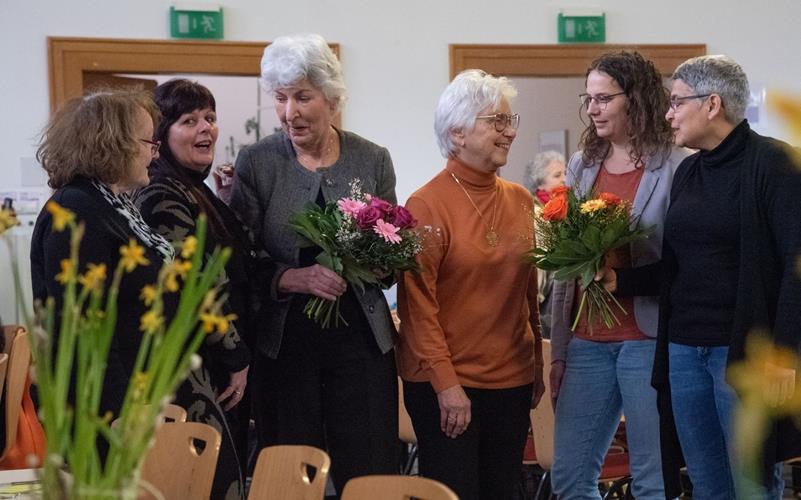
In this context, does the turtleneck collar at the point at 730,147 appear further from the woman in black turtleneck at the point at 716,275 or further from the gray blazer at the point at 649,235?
the gray blazer at the point at 649,235

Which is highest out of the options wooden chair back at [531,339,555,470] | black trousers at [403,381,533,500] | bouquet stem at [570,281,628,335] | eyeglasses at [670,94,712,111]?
eyeglasses at [670,94,712,111]

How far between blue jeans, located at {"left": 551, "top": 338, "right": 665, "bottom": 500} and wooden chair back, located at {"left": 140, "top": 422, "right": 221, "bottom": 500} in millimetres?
1283

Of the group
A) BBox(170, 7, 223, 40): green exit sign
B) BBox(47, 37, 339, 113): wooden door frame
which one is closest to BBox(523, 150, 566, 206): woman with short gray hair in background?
BBox(47, 37, 339, 113): wooden door frame

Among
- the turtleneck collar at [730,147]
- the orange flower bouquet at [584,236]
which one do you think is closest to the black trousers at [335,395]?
the orange flower bouquet at [584,236]

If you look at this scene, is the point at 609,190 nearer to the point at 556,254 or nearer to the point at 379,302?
the point at 556,254

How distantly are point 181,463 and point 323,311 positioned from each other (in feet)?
2.70

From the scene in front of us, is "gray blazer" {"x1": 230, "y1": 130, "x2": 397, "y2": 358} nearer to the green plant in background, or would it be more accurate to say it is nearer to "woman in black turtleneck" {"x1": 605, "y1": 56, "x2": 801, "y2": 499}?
"woman in black turtleneck" {"x1": 605, "y1": 56, "x2": 801, "y2": 499}

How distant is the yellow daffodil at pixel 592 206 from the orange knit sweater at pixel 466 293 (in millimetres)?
250

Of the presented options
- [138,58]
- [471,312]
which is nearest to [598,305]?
[471,312]

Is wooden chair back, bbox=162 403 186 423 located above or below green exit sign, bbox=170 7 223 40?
below

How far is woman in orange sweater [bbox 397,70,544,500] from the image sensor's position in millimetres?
3025

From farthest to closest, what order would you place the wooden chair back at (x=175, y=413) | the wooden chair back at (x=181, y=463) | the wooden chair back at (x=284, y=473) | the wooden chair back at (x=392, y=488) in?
the wooden chair back at (x=175, y=413)
the wooden chair back at (x=181, y=463)
the wooden chair back at (x=284, y=473)
the wooden chair back at (x=392, y=488)

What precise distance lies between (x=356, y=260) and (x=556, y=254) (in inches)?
23.0

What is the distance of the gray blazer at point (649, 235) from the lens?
312 cm
